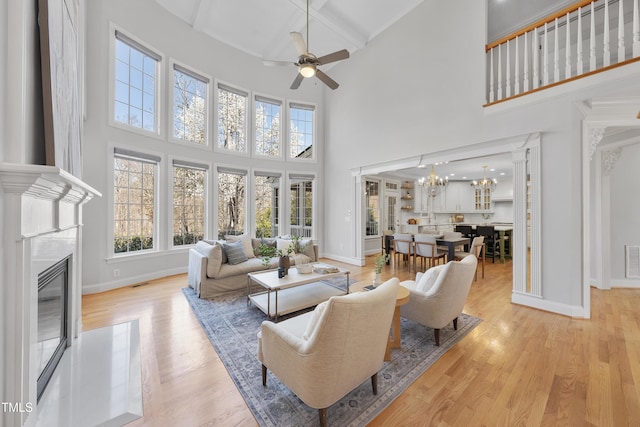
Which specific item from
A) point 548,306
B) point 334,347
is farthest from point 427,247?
point 334,347

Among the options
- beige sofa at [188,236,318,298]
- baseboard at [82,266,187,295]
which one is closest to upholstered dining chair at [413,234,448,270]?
beige sofa at [188,236,318,298]

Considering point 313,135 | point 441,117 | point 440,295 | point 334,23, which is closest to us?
point 440,295

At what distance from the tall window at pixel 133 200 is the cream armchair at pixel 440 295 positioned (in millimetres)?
4866

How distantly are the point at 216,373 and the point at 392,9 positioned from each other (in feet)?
22.4

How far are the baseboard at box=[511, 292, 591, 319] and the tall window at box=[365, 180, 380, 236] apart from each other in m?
4.23

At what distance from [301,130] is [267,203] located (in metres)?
2.40

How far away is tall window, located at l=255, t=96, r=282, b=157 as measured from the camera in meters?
6.43

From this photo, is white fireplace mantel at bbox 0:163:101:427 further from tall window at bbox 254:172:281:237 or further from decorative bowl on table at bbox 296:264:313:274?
tall window at bbox 254:172:281:237

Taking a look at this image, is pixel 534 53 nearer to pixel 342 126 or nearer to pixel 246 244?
pixel 342 126

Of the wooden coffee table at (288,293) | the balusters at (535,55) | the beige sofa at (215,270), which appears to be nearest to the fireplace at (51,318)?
the beige sofa at (215,270)

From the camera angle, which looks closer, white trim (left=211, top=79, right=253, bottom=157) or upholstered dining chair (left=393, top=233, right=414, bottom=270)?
upholstered dining chair (left=393, top=233, right=414, bottom=270)

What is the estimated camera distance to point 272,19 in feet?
16.9

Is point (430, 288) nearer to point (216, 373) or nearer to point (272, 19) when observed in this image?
point (216, 373)

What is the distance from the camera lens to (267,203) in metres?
6.59
